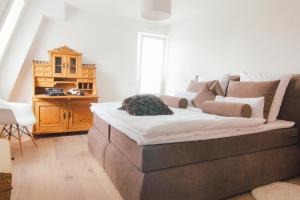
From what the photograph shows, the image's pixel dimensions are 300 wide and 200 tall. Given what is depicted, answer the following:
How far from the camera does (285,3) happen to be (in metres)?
2.63

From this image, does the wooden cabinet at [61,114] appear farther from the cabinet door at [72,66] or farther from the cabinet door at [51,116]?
the cabinet door at [72,66]

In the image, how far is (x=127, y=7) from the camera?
3.83 metres

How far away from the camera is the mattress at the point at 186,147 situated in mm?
1532

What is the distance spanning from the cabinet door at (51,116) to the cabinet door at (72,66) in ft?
1.91

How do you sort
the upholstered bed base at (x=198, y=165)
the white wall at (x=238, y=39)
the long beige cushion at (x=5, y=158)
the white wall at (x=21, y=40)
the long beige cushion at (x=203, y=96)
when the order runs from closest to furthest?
the long beige cushion at (x=5, y=158) < the upholstered bed base at (x=198, y=165) < the white wall at (x=238, y=39) < the long beige cushion at (x=203, y=96) < the white wall at (x=21, y=40)

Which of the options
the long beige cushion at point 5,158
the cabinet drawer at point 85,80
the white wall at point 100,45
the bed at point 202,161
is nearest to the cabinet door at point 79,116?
the cabinet drawer at point 85,80

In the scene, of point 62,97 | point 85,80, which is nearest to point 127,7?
point 85,80

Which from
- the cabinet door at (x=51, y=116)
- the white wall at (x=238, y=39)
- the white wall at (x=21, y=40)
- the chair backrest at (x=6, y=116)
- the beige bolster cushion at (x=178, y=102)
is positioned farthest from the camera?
the cabinet door at (x=51, y=116)

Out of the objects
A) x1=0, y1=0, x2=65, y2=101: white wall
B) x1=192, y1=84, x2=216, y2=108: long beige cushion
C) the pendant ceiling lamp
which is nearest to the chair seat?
x1=0, y1=0, x2=65, y2=101: white wall

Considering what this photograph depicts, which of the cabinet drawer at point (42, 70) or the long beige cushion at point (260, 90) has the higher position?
the cabinet drawer at point (42, 70)

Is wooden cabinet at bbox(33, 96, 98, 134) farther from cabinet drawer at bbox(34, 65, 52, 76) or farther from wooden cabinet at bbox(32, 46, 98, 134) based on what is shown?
cabinet drawer at bbox(34, 65, 52, 76)

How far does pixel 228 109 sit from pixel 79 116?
267 cm

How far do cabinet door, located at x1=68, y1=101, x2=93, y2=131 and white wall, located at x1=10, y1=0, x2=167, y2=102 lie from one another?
0.67m

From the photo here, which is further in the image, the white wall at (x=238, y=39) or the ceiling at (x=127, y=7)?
the ceiling at (x=127, y=7)
